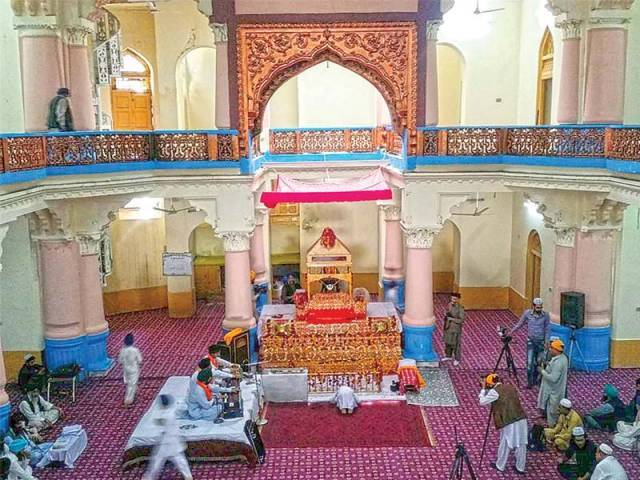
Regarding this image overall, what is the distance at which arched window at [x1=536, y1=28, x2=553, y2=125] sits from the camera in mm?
17172

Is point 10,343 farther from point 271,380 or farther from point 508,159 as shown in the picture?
point 508,159

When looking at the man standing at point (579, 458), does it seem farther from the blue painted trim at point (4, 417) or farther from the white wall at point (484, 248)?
the white wall at point (484, 248)

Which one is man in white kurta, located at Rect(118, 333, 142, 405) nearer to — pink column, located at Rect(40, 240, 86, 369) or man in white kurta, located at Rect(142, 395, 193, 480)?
pink column, located at Rect(40, 240, 86, 369)

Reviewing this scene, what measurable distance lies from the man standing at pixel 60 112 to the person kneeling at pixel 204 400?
575 centimetres

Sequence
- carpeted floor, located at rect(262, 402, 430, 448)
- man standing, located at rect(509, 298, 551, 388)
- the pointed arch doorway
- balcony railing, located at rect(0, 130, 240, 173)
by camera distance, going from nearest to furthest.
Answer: balcony railing, located at rect(0, 130, 240, 173) → carpeted floor, located at rect(262, 402, 430, 448) → man standing, located at rect(509, 298, 551, 388) → the pointed arch doorway

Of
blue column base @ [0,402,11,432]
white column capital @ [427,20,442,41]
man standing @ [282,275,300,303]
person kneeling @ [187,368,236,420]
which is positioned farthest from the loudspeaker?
blue column base @ [0,402,11,432]

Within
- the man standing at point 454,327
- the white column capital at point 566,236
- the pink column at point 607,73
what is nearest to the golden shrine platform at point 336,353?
the man standing at point 454,327

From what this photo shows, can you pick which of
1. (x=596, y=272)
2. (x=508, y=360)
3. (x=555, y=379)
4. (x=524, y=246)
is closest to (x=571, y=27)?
(x=596, y=272)

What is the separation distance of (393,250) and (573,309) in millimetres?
6364

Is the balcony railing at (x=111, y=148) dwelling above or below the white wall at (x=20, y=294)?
above

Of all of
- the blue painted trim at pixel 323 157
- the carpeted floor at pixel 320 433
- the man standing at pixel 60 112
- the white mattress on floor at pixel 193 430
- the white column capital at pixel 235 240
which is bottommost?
the carpeted floor at pixel 320 433

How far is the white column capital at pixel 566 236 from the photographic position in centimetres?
1448

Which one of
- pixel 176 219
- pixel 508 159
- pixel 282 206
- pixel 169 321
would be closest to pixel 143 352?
pixel 169 321

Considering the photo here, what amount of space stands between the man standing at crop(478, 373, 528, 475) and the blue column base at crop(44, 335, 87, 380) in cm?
829
